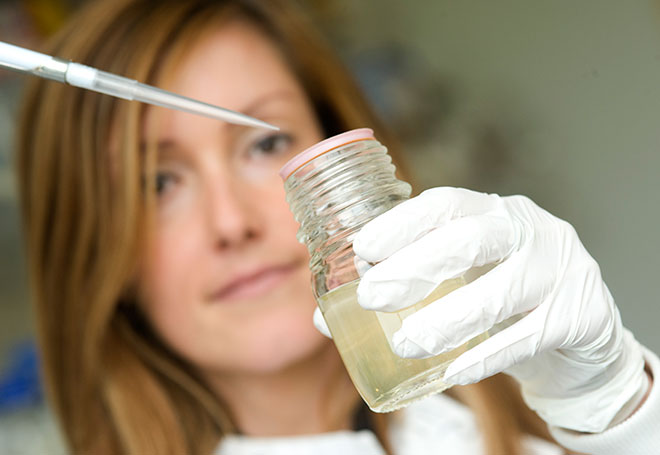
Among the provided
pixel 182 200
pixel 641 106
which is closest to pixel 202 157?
pixel 182 200

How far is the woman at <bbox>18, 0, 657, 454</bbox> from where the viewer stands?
98cm

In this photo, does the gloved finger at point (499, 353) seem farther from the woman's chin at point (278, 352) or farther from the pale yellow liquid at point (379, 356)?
the woman's chin at point (278, 352)

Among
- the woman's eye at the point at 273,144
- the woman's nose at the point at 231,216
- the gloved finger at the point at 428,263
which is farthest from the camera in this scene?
the woman's eye at the point at 273,144

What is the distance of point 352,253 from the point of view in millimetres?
545

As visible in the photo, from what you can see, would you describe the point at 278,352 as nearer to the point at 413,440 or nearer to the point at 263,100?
the point at 413,440

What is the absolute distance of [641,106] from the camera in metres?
1.30

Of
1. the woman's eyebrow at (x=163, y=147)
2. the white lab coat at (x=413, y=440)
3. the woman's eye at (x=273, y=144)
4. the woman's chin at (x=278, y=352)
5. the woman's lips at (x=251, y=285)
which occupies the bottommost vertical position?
the white lab coat at (x=413, y=440)

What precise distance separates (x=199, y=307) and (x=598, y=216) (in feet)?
3.22

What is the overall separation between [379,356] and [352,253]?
0.31 feet

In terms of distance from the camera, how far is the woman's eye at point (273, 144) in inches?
42.1

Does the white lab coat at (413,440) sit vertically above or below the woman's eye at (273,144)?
below

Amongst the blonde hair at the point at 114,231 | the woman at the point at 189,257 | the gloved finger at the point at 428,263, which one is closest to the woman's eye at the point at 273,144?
the woman at the point at 189,257

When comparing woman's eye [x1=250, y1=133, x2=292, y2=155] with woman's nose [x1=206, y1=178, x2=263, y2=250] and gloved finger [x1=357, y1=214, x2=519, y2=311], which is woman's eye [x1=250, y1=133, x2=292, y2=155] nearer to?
woman's nose [x1=206, y1=178, x2=263, y2=250]

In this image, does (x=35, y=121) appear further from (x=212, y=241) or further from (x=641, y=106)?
(x=641, y=106)
